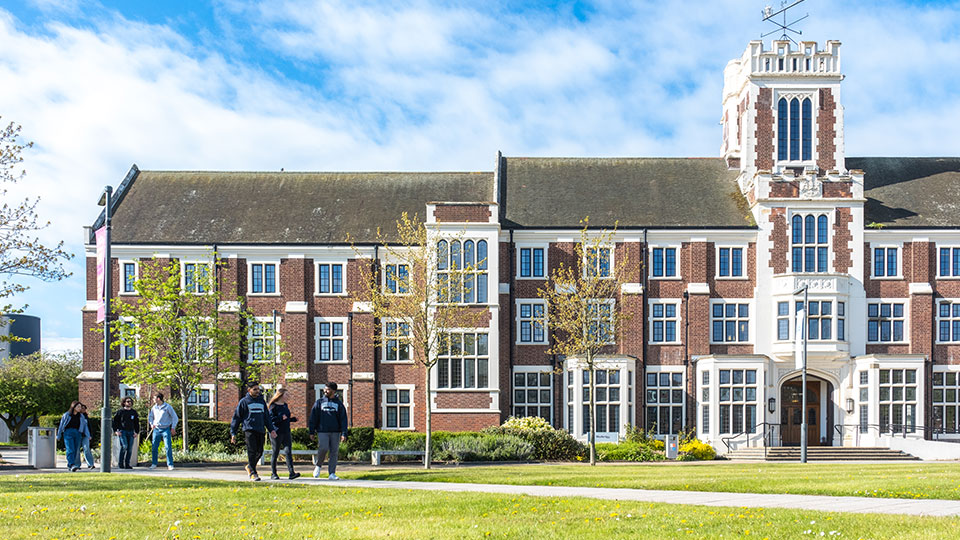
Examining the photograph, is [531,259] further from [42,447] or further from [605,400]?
[42,447]

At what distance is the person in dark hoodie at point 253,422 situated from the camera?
17719 millimetres

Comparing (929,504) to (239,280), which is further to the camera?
(239,280)

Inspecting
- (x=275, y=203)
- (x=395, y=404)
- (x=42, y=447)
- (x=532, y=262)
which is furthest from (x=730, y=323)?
(x=42, y=447)

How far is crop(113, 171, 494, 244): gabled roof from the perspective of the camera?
38.1 m

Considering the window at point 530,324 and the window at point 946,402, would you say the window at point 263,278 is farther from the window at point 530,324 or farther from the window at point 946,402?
the window at point 946,402

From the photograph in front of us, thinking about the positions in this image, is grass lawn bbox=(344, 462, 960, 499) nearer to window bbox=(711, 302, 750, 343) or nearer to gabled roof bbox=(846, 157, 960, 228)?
window bbox=(711, 302, 750, 343)

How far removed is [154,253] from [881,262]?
91.2 ft

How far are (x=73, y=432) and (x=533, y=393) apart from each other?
18586 millimetres

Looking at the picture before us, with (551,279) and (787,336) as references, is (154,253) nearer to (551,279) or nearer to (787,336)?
(551,279)

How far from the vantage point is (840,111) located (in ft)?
128

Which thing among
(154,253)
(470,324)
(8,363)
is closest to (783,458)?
(470,324)

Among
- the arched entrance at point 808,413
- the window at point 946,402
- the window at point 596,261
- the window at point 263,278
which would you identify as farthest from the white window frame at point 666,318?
the window at point 263,278

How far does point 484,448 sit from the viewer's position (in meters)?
30.6

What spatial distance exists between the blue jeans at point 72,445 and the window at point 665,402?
21292mm
